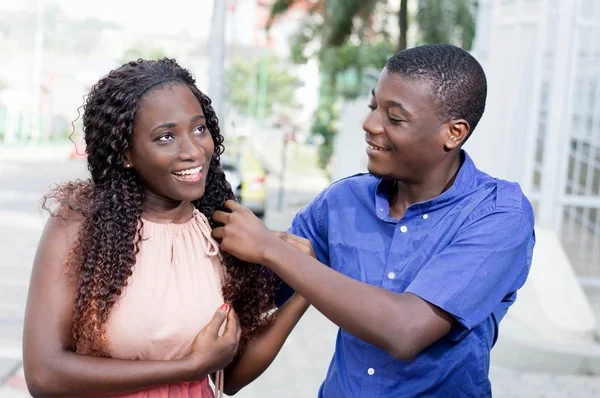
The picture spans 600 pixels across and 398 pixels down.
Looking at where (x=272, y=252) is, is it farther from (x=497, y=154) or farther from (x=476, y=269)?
(x=497, y=154)

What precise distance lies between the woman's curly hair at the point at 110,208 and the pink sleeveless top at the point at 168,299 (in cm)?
3

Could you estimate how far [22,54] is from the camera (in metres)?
61.8

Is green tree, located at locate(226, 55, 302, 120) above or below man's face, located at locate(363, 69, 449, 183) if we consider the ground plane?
above

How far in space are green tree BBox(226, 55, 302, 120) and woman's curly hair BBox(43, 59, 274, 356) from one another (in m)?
65.6

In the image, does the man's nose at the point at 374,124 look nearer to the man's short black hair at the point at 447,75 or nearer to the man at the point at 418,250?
the man at the point at 418,250

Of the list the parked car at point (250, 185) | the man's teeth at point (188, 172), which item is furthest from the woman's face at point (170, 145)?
the parked car at point (250, 185)

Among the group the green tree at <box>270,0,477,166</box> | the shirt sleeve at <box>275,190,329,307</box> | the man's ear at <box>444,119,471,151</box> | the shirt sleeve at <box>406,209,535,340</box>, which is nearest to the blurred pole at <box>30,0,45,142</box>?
the green tree at <box>270,0,477,166</box>

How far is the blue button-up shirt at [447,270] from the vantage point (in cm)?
231

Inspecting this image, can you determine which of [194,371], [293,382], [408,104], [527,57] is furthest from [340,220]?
[527,57]

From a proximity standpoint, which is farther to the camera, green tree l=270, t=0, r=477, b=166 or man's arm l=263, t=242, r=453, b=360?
green tree l=270, t=0, r=477, b=166

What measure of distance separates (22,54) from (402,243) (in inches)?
2469

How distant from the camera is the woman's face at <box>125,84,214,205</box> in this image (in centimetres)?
235

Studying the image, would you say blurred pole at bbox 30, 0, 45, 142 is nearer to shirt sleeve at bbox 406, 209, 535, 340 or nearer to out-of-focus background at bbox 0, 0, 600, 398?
out-of-focus background at bbox 0, 0, 600, 398

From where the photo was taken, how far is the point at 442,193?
2.46 metres
